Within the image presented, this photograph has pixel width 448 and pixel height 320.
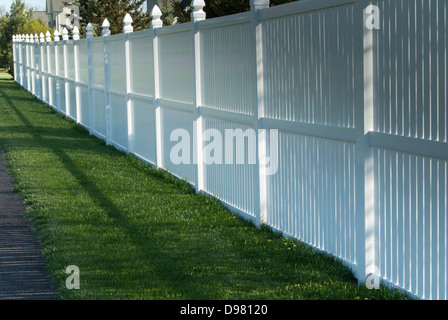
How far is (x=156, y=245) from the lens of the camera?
21.7 feet

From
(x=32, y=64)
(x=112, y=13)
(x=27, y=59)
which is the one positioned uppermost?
(x=112, y=13)

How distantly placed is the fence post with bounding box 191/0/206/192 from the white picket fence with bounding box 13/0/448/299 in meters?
0.02

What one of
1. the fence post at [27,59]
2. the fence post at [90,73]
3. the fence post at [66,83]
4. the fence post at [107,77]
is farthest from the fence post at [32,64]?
the fence post at [107,77]

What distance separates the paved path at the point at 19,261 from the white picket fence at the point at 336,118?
2172mm

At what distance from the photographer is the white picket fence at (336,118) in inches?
179

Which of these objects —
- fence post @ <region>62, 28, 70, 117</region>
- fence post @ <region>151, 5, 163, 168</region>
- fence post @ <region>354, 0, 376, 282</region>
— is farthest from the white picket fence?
→ fence post @ <region>62, 28, 70, 117</region>

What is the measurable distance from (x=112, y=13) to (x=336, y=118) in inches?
1270

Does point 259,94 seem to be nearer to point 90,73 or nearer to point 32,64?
point 90,73

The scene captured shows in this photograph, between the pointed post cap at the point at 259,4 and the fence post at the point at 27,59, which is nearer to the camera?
the pointed post cap at the point at 259,4

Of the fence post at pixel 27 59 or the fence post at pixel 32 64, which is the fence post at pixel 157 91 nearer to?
the fence post at pixel 32 64

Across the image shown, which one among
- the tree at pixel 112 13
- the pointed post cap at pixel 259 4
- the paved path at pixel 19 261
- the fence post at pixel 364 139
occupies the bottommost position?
the paved path at pixel 19 261

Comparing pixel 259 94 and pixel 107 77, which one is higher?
pixel 107 77

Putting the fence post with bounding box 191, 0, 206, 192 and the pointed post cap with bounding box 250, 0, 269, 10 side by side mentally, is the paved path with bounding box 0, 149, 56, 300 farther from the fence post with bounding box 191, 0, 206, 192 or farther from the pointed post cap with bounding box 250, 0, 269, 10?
the pointed post cap with bounding box 250, 0, 269, 10

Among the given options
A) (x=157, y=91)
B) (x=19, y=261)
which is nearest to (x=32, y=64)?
(x=157, y=91)
